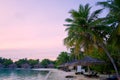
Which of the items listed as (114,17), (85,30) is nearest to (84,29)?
(85,30)

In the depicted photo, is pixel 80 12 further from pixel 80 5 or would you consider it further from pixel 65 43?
pixel 65 43

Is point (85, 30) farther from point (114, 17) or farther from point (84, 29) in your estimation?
point (114, 17)

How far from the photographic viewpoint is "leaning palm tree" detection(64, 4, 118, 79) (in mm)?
18297

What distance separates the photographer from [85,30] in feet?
60.4

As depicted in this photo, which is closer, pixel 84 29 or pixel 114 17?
pixel 114 17

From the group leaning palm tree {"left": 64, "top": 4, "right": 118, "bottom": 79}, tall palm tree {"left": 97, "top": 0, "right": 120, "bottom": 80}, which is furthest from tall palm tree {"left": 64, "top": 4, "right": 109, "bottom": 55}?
tall palm tree {"left": 97, "top": 0, "right": 120, "bottom": 80}

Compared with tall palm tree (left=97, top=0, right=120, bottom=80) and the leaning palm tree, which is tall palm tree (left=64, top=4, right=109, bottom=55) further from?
tall palm tree (left=97, top=0, right=120, bottom=80)

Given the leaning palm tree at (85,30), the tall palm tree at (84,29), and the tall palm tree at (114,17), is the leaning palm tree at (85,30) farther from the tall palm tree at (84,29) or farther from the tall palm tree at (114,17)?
the tall palm tree at (114,17)

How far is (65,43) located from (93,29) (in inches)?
129

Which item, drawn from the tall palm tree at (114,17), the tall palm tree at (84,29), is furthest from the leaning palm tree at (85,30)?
the tall palm tree at (114,17)

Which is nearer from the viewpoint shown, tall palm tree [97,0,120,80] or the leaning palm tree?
tall palm tree [97,0,120,80]

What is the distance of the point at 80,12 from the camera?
19.8 m

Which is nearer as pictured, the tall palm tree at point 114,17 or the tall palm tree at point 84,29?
the tall palm tree at point 114,17

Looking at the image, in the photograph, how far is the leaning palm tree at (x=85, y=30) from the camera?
60.0ft
